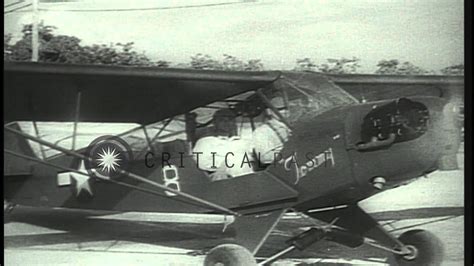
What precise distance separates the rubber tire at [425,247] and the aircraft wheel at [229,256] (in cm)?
67

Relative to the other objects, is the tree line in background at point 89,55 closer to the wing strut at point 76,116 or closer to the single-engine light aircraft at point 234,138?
the single-engine light aircraft at point 234,138

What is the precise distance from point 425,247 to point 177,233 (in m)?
1.06

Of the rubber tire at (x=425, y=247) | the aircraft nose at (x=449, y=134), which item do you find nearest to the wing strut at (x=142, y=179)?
the rubber tire at (x=425, y=247)

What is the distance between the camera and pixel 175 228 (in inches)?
146

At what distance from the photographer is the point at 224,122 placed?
363 centimetres

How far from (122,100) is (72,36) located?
341 millimetres

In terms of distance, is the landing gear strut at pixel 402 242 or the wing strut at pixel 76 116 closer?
the wing strut at pixel 76 116

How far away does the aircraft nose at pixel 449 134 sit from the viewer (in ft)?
12.0

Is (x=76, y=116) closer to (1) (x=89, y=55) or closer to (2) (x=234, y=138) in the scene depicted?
(1) (x=89, y=55)

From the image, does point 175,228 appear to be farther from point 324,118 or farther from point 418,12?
point 418,12

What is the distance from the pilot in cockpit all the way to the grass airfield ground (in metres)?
0.22

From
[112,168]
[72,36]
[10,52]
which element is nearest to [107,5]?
[72,36]

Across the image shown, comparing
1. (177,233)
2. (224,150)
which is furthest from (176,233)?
(224,150)

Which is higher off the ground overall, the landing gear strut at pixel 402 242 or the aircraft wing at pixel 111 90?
the aircraft wing at pixel 111 90
